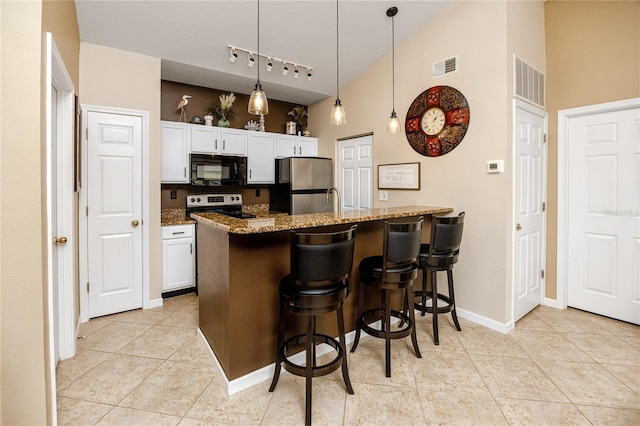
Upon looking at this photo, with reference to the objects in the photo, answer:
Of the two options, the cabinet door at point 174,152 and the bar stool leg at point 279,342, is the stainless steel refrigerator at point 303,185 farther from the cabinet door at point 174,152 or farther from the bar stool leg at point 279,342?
the bar stool leg at point 279,342

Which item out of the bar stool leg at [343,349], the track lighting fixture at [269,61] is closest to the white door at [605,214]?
the bar stool leg at [343,349]

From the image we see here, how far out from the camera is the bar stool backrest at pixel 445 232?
251cm

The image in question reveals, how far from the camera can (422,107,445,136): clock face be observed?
320cm

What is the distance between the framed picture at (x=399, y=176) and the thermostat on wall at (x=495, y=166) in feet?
2.51

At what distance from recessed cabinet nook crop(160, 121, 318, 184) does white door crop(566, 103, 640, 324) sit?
3433mm

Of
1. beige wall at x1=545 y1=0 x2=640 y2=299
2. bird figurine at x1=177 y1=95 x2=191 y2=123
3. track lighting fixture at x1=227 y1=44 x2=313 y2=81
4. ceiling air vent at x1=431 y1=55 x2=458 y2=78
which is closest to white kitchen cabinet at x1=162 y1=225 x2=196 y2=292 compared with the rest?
bird figurine at x1=177 y1=95 x2=191 y2=123

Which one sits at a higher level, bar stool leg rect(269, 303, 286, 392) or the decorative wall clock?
the decorative wall clock

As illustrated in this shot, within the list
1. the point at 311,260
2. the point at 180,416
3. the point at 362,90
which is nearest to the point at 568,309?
the point at 311,260

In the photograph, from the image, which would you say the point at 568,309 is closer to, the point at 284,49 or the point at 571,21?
the point at 571,21

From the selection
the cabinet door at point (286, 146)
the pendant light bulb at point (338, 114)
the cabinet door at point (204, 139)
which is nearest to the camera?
the pendant light bulb at point (338, 114)

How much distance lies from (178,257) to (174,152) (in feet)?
4.25

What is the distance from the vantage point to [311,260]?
167 centimetres

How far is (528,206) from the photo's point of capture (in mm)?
3078

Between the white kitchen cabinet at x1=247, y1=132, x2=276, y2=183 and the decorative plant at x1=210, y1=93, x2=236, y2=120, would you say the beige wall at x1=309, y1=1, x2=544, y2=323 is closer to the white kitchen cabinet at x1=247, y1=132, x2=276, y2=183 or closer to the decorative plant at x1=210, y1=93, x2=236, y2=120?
the white kitchen cabinet at x1=247, y1=132, x2=276, y2=183
